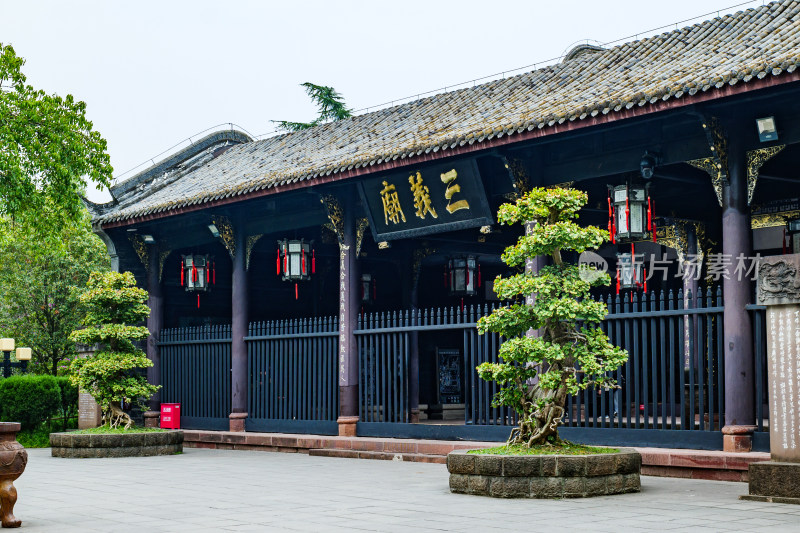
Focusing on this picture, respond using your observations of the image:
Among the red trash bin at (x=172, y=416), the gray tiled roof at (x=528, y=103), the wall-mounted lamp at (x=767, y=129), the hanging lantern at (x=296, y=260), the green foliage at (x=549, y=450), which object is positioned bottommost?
the red trash bin at (x=172, y=416)

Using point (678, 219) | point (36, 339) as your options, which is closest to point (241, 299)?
point (678, 219)

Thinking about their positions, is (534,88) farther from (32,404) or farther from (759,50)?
(32,404)

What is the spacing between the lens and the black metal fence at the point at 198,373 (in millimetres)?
16062

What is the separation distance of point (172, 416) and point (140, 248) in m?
3.24

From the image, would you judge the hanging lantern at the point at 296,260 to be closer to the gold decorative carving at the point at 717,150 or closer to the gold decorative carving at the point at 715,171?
the gold decorative carving at the point at 715,171

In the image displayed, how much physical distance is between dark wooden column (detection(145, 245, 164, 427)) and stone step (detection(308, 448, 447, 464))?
15.5ft

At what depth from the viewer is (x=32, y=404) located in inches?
714

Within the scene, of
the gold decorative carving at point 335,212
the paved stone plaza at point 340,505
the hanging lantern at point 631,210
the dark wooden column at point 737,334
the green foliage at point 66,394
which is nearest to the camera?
the paved stone plaza at point 340,505

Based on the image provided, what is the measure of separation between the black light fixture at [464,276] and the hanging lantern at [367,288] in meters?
1.82

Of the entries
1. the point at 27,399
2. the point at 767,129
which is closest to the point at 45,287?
the point at 27,399

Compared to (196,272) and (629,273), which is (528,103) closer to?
(629,273)

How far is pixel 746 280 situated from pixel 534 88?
5.07 meters

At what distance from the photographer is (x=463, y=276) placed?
16.7 metres

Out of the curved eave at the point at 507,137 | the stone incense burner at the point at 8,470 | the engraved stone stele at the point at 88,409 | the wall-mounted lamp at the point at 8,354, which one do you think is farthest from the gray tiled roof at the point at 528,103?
the stone incense burner at the point at 8,470
